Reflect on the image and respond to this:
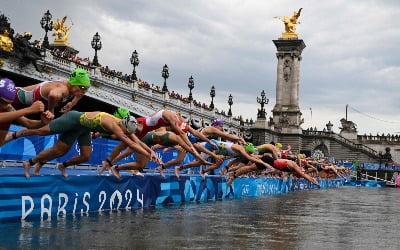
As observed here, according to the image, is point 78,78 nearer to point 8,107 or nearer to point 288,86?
point 8,107

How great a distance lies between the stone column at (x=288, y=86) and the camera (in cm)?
9700

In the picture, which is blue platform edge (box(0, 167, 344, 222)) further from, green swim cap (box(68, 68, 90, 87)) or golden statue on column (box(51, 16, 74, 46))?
golden statue on column (box(51, 16, 74, 46))

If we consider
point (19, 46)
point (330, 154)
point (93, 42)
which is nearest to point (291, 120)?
point (330, 154)

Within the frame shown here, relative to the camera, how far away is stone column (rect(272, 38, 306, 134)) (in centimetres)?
9700

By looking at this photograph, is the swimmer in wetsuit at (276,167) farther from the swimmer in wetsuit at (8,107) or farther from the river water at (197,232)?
the swimmer in wetsuit at (8,107)

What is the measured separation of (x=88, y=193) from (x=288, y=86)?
88150mm

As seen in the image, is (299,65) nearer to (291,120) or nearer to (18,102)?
(291,120)

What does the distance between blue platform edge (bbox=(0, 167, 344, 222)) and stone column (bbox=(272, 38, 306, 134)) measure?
79.5 metres

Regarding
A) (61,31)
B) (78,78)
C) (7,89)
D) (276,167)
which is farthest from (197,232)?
(61,31)

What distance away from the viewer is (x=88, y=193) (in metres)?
11.2

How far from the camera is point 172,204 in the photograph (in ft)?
48.0

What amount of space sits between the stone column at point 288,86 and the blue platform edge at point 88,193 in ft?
261

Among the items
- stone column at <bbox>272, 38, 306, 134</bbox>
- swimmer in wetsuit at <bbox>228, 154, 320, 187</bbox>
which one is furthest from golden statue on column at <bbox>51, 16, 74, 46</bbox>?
swimmer in wetsuit at <bbox>228, 154, 320, 187</bbox>

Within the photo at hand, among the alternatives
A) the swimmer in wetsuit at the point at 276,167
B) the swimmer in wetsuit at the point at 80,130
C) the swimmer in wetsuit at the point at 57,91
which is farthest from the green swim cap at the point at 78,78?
the swimmer in wetsuit at the point at 276,167
